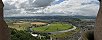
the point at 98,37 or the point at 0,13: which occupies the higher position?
the point at 0,13

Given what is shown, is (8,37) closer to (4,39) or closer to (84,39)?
(4,39)

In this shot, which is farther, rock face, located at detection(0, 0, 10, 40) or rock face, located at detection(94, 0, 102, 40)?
rock face, located at detection(0, 0, 10, 40)

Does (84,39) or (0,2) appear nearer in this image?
(0,2)

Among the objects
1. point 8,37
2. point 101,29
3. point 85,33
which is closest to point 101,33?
point 101,29

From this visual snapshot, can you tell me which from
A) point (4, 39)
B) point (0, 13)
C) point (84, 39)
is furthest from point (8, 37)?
point (84, 39)

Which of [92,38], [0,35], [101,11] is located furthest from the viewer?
[92,38]

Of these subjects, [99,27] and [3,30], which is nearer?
[99,27]

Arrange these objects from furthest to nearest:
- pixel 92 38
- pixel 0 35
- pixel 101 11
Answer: pixel 92 38 → pixel 0 35 → pixel 101 11

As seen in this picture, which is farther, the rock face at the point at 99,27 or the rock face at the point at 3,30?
the rock face at the point at 3,30

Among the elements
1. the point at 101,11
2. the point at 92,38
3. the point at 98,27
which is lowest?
the point at 92,38
